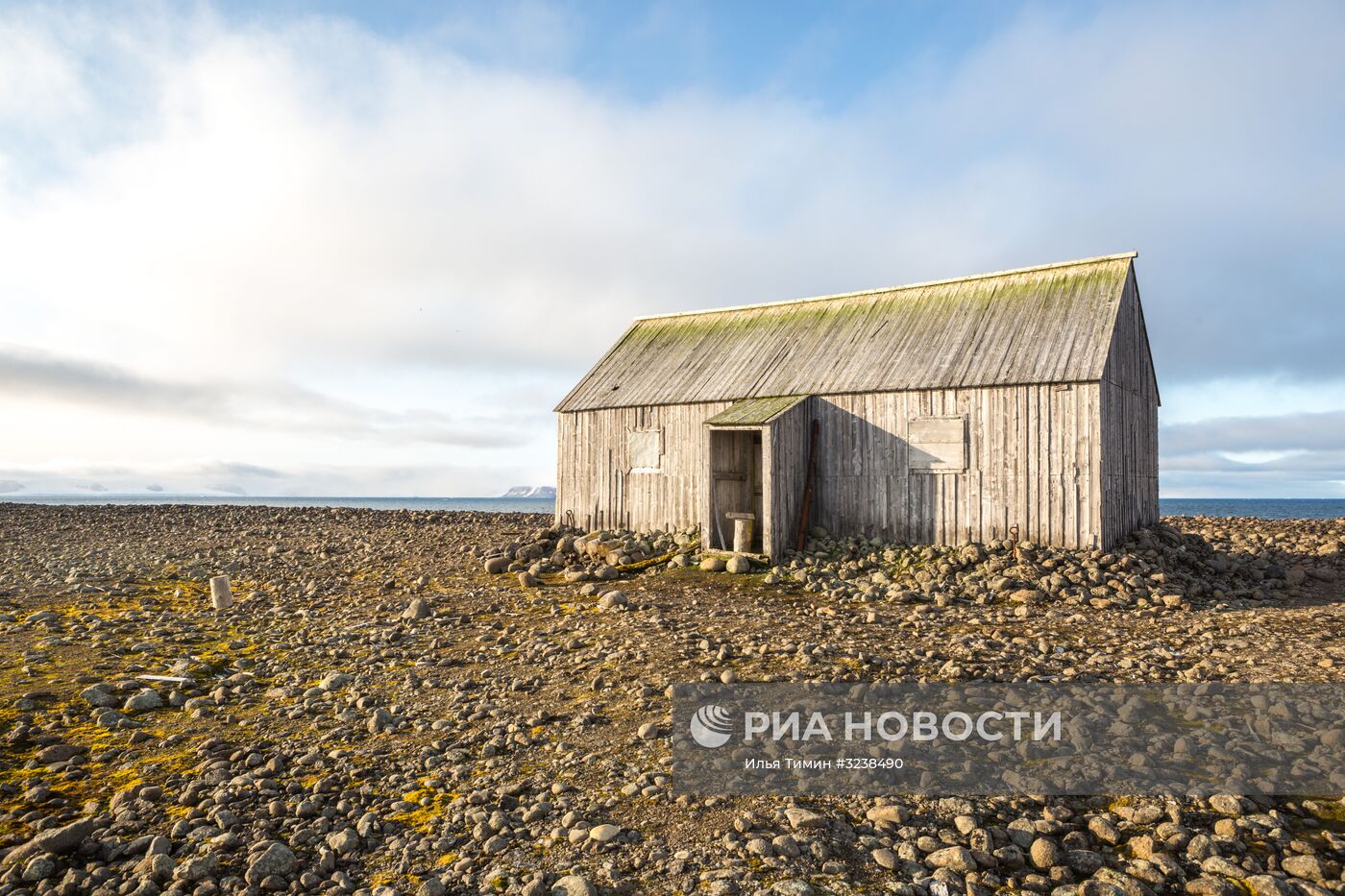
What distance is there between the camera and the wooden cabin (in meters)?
15.8

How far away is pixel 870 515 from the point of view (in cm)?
1766

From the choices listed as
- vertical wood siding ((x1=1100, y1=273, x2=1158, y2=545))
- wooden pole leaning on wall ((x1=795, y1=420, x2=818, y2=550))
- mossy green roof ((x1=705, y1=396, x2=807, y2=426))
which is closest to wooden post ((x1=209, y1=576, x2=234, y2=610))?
mossy green roof ((x1=705, y1=396, x2=807, y2=426))

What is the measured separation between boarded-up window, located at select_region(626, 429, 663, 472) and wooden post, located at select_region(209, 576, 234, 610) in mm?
9680

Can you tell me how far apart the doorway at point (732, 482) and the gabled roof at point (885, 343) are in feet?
3.86

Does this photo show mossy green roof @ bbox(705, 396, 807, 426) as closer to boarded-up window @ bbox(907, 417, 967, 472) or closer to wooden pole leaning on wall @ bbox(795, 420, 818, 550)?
wooden pole leaning on wall @ bbox(795, 420, 818, 550)

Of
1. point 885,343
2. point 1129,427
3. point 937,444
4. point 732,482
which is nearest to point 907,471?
point 937,444

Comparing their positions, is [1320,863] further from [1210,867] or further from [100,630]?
[100,630]

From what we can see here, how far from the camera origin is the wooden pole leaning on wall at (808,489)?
17.5 metres

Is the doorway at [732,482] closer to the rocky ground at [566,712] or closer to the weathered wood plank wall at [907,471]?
the weathered wood plank wall at [907,471]

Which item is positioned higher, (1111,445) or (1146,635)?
(1111,445)

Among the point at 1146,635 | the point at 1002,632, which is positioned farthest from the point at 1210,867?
the point at 1146,635

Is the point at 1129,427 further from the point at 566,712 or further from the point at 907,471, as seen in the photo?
the point at 566,712

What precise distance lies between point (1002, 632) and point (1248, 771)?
475cm

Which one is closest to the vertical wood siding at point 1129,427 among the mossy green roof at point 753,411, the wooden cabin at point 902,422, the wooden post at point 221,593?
the wooden cabin at point 902,422
